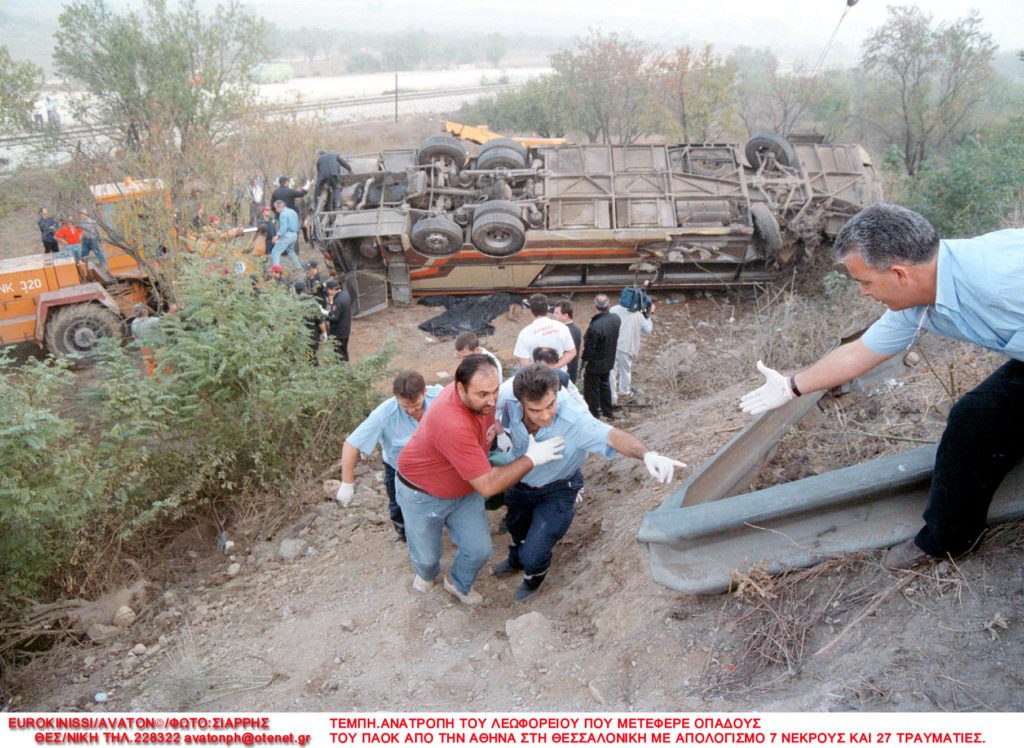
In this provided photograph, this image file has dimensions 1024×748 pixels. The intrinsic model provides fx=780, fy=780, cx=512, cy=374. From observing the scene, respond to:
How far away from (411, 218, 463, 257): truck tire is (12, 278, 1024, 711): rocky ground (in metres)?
4.37

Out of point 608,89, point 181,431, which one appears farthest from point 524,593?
point 608,89

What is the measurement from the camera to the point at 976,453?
8.75 feet

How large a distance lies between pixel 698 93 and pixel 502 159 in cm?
980

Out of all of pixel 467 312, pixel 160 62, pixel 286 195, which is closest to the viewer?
pixel 467 312

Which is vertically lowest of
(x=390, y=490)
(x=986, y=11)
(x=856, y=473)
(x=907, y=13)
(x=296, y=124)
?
(x=390, y=490)

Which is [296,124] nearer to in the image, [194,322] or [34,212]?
[34,212]

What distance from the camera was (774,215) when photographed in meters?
10.2

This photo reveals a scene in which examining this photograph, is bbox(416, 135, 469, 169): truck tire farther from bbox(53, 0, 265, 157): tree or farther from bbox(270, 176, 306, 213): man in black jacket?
bbox(53, 0, 265, 157): tree

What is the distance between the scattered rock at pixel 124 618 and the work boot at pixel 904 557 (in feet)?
14.1

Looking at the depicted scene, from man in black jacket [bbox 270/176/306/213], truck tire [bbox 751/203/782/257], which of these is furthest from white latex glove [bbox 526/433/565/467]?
man in black jacket [bbox 270/176/306/213]

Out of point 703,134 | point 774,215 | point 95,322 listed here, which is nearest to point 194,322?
point 95,322

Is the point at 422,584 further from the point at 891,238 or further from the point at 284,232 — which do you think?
the point at 284,232

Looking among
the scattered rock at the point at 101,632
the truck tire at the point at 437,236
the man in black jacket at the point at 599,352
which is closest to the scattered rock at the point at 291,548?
the scattered rock at the point at 101,632
